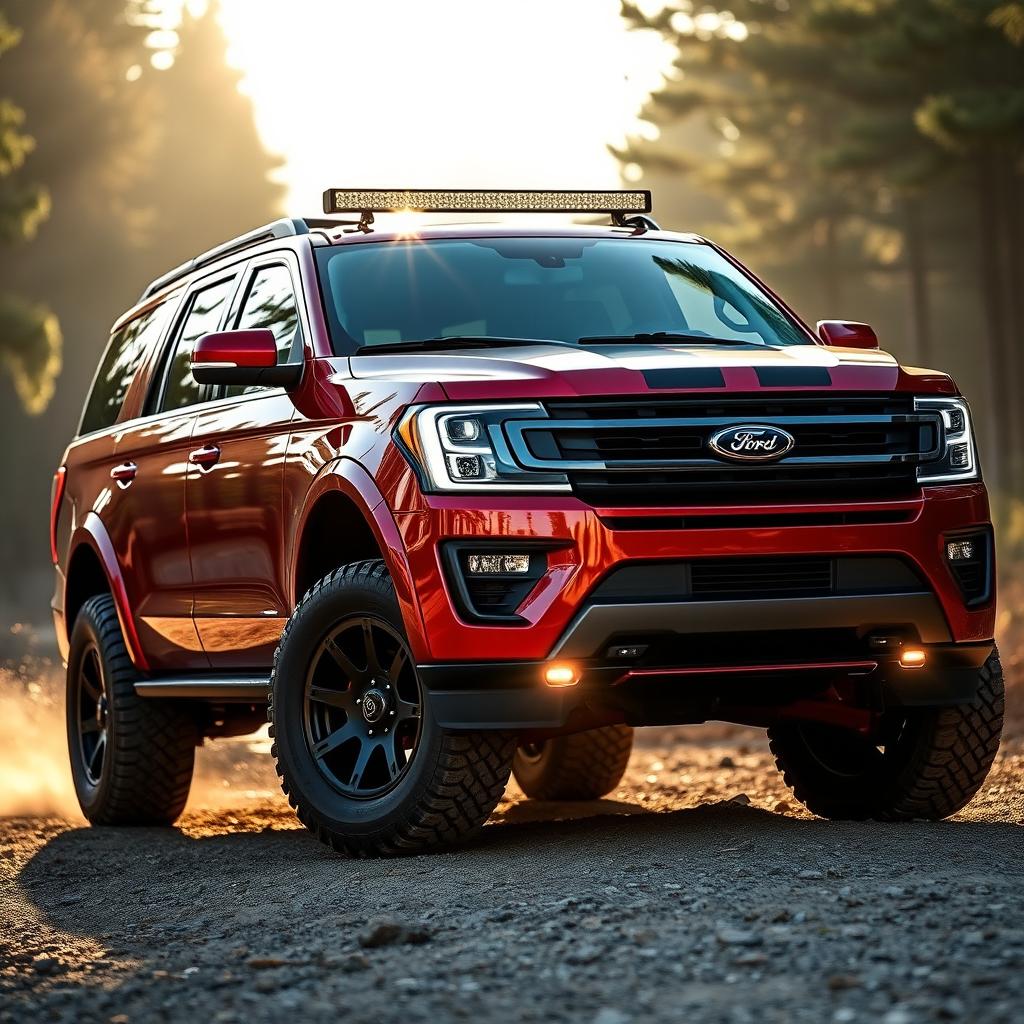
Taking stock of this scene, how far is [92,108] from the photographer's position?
41656 mm

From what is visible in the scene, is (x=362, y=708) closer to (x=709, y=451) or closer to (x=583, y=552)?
(x=583, y=552)

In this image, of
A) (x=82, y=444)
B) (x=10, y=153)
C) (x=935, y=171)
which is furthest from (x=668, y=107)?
(x=82, y=444)

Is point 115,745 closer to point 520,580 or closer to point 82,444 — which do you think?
point 82,444

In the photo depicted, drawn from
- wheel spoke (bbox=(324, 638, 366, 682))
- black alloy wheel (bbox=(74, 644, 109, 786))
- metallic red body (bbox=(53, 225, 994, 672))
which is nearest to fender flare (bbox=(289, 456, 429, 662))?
metallic red body (bbox=(53, 225, 994, 672))

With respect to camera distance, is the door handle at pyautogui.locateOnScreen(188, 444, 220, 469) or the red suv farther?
the door handle at pyautogui.locateOnScreen(188, 444, 220, 469)

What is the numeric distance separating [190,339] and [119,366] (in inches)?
47.4

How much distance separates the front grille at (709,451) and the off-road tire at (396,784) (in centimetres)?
73

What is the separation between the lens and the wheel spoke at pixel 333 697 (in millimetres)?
6211

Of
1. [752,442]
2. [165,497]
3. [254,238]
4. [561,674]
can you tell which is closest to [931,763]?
[752,442]

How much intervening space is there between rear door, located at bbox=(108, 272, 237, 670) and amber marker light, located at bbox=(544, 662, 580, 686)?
7.63 ft

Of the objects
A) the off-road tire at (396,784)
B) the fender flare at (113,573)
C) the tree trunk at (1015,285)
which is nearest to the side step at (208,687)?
the fender flare at (113,573)

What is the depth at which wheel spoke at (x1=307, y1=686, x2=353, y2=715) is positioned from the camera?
6.21 metres

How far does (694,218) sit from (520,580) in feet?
200

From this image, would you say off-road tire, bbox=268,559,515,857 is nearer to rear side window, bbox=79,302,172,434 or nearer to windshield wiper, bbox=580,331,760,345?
windshield wiper, bbox=580,331,760,345
